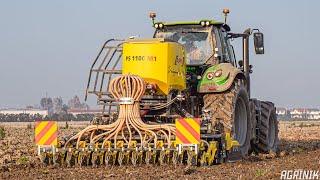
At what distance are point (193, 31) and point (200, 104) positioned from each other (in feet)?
5.11

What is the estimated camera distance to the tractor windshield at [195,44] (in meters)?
13.0

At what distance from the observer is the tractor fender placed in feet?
39.8

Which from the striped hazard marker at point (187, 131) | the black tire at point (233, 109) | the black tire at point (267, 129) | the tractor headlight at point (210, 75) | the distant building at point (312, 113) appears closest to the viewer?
the striped hazard marker at point (187, 131)

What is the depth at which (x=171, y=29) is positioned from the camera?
1363cm

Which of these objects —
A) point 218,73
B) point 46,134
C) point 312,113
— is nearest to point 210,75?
point 218,73

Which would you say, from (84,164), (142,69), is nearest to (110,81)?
(142,69)

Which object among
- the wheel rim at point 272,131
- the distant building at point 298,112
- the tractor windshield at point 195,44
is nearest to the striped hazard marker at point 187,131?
the tractor windshield at point 195,44

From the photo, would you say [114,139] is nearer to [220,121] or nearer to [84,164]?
[84,164]

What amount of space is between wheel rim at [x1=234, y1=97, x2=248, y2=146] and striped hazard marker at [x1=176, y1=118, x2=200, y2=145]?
247 cm

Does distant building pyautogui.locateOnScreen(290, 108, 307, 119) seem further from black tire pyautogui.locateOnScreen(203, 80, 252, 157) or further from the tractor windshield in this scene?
the tractor windshield

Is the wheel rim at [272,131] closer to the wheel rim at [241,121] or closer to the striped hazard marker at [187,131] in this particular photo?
the wheel rim at [241,121]

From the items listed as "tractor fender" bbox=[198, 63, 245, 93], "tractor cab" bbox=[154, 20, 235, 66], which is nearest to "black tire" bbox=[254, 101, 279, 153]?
"tractor cab" bbox=[154, 20, 235, 66]

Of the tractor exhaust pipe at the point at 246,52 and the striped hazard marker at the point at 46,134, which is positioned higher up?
the tractor exhaust pipe at the point at 246,52

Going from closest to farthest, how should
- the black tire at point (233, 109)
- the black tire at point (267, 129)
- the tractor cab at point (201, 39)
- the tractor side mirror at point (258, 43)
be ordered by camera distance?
the black tire at point (233, 109) → the tractor cab at point (201, 39) → the tractor side mirror at point (258, 43) → the black tire at point (267, 129)
